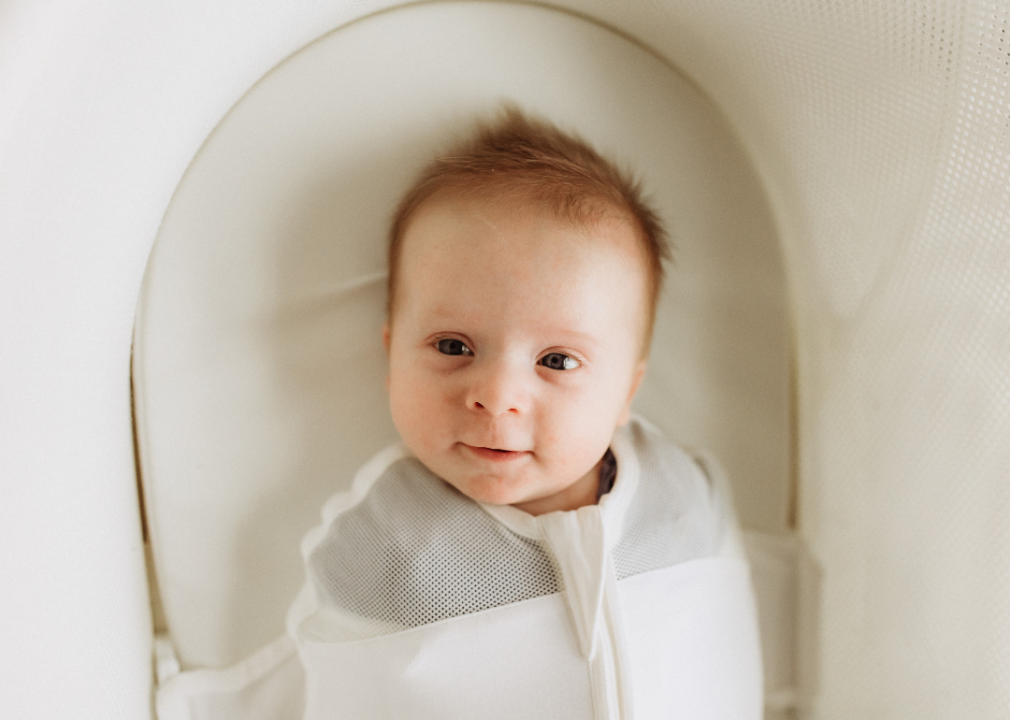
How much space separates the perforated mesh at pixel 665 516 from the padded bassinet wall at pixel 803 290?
0.19 metres

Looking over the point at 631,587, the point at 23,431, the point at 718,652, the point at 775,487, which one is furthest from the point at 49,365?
the point at 775,487

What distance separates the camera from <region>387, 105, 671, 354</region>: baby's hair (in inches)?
37.7

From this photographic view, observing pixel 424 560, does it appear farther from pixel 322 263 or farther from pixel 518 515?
pixel 322 263

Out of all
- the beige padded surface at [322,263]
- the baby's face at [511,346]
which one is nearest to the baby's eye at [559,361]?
the baby's face at [511,346]

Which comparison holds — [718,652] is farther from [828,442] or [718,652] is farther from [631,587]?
[828,442]

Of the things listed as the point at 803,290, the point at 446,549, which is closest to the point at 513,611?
the point at 446,549

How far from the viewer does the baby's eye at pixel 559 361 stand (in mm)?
957

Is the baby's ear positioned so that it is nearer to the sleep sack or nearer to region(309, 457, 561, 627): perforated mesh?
the sleep sack

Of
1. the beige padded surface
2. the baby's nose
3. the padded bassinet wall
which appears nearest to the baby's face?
the baby's nose

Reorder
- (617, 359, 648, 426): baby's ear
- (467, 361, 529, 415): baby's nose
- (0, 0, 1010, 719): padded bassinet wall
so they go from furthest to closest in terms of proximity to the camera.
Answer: (617, 359, 648, 426): baby's ear, (467, 361, 529, 415): baby's nose, (0, 0, 1010, 719): padded bassinet wall

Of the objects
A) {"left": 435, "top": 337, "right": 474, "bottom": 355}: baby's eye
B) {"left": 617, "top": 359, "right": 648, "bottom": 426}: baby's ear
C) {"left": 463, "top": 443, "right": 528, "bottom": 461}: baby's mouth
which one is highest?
{"left": 435, "top": 337, "right": 474, "bottom": 355}: baby's eye

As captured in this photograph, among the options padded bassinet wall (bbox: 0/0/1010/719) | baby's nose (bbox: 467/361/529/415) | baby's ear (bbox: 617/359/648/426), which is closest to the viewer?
padded bassinet wall (bbox: 0/0/1010/719)

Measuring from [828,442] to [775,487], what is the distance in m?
0.11

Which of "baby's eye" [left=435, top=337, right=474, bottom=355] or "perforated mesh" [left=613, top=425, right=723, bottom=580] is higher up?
"baby's eye" [left=435, top=337, right=474, bottom=355]
